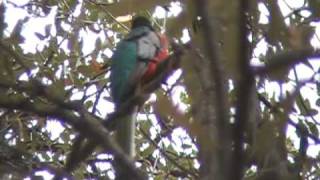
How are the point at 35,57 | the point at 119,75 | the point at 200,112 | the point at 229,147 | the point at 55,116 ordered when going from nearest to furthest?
the point at 229,147 → the point at 200,112 → the point at 55,116 → the point at 119,75 → the point at 35,57

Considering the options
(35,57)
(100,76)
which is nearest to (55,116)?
(35,57)

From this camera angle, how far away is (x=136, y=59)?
3387 mm

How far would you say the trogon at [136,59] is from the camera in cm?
306

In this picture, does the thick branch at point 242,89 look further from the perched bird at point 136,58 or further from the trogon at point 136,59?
the perched bird at point 136,58

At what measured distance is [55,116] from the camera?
91 cm

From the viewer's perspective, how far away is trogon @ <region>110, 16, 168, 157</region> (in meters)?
3.06

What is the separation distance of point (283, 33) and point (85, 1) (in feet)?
11.2

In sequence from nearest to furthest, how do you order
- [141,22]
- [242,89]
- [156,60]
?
[242,89] < [156,60] < [141,22]

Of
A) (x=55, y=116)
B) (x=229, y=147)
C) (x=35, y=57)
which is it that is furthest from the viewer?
(x=35, y=57)

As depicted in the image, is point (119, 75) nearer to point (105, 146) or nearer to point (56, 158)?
point (56, 158)

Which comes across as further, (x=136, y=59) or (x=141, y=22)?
(x=141, y=22)

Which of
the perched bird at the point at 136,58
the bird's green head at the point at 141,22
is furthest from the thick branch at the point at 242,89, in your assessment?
the bird's green head at the point at 141,22

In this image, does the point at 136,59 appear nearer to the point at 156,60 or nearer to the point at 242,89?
the point at 156,60

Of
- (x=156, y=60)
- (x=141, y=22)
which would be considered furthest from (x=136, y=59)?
(x=141, y=22)
